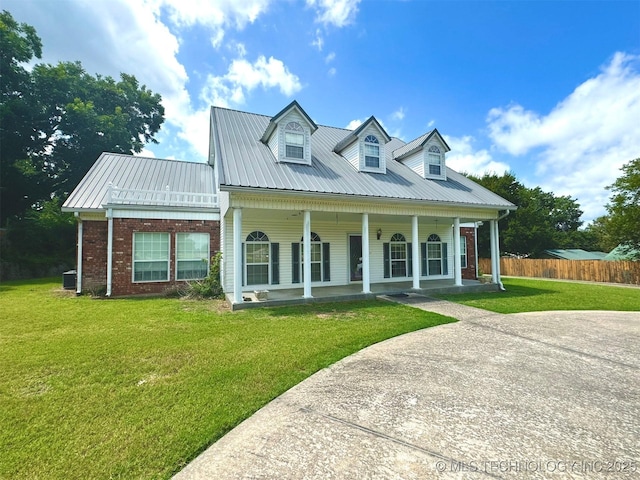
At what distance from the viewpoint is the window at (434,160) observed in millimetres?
14180

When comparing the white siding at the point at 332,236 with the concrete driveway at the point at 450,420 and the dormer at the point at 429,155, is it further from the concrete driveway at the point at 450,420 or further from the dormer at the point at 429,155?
the concrete driveway at the point at 450,420

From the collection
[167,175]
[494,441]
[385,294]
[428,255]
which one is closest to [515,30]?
[428,255]

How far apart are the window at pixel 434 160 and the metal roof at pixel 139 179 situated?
1005 cm

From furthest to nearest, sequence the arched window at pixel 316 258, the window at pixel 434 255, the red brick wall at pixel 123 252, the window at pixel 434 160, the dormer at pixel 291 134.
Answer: the window at pixel 434 255, the window at pixel 434 160, the arched window at pixel 316 258, the dormer at pixel 291 134, the red brick wall at pixel 123 252

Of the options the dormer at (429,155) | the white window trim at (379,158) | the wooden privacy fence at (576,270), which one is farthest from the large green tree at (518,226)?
the white window trim at (379,158)

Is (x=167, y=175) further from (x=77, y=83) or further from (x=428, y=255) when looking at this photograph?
(x=77, y=83)

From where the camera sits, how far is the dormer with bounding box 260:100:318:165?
1143cm

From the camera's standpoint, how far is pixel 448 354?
5.32m

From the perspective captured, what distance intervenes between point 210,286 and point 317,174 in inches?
225

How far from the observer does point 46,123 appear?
82.5ft

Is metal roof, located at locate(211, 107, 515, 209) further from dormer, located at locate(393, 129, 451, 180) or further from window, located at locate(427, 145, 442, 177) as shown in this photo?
window, located at locate(427, 145, 442, 177)

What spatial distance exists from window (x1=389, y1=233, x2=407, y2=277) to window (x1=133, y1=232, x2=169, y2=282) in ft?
32.3

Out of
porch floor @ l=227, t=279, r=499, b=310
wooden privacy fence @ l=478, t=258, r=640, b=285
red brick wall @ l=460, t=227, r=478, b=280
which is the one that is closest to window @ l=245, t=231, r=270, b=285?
porch floor @ l=227, t=279, r=499, b=310

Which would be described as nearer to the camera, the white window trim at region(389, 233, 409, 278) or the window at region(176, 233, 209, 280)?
the window at region(176, 233, 209, 280)
